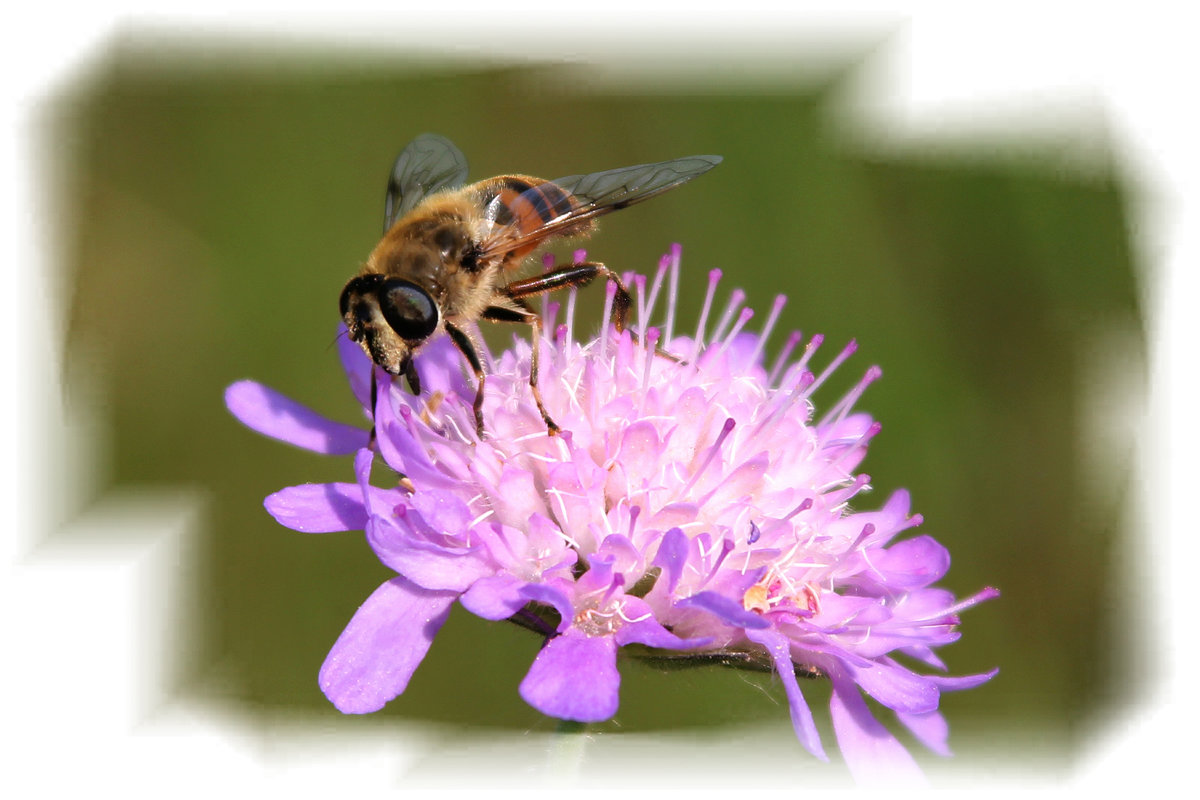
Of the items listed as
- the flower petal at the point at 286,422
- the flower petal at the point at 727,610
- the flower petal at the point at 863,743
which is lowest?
the flower petal at the point at 863,743

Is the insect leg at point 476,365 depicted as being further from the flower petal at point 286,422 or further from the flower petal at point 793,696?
the flower petal at point 793,696

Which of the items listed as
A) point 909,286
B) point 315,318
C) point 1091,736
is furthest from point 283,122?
point 1091,736

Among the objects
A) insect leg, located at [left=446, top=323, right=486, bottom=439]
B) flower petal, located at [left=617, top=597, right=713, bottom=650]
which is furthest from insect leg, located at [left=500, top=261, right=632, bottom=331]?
flower petal, located at [left=617, top=597, right=713, bottom=650]

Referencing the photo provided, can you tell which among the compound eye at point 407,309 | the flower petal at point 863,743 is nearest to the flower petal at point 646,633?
the flower petal at point 863,743

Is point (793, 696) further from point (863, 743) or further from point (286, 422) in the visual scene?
point (286, 422)

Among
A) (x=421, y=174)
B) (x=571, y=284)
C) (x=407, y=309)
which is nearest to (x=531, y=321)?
(x=571, y=284)

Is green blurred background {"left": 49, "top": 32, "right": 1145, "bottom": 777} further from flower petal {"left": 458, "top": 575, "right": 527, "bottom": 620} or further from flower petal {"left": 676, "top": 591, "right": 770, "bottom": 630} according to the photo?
flower petal {"left": 676, "top": 591, "right": 770, "bottom": 630}

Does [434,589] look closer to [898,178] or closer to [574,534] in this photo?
[574,534]

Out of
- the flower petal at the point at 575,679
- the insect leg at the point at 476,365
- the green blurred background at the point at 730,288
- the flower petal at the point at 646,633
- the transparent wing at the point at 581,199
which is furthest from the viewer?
the green blurred background at the point at 730,288
